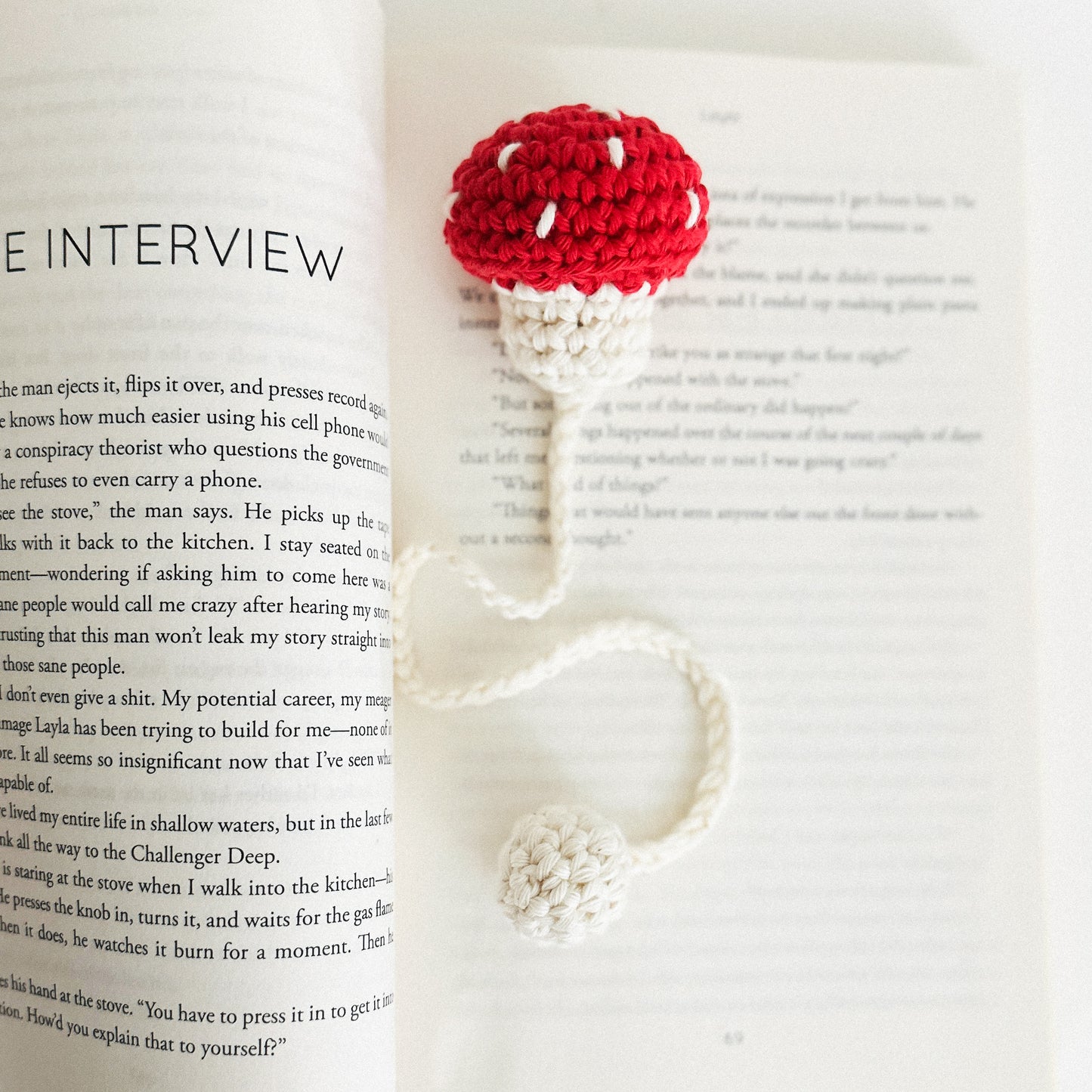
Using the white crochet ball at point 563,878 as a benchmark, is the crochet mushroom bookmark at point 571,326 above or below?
above

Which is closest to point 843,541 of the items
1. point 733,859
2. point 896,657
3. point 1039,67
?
point 896,657

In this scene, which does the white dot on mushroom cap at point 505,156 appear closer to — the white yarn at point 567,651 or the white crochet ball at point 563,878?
the white yarn at point 567,651

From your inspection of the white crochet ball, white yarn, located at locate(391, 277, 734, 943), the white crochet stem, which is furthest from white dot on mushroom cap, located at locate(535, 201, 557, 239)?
the white crochet ball

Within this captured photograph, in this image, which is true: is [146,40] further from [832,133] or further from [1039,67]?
[1039,67]

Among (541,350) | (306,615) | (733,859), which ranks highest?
(541,350)

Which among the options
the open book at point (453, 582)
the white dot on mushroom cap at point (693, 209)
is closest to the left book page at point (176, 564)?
the open book at point (453, 582)

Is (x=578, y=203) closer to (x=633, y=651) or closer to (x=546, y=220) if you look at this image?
(x=546, y=220)

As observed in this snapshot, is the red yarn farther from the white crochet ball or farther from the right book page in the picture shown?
the white crochet ball
